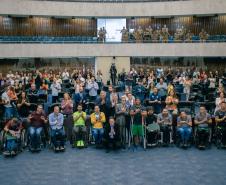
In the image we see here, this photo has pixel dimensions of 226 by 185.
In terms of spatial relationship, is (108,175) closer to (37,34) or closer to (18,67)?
(18,67)

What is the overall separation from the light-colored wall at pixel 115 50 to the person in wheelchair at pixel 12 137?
18.5 metres

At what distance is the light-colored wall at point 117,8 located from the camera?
31969mm

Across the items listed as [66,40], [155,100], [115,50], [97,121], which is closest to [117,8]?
[115,50]

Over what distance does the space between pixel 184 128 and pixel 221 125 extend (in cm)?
129

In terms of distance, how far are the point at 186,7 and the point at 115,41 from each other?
21.2 ft

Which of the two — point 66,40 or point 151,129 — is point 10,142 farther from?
point 66,40

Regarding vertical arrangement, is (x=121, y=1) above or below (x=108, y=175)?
above

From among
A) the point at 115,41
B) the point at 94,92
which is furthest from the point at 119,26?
the point at 94,92

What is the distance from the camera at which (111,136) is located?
45.3 feet

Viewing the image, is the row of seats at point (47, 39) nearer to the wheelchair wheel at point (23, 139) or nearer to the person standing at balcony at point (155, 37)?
the person standing at balcony at point (155, 37)

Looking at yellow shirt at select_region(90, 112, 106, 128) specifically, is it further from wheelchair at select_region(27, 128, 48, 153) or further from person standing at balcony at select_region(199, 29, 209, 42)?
person standing at balcony at select_region(199, 29, 209, 42)

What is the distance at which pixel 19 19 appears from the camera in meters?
33.6

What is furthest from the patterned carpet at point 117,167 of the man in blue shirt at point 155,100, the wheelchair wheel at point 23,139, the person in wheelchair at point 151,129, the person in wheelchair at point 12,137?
the man in blue shirt at point 155,100

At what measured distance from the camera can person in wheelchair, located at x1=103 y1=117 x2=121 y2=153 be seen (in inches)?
539
